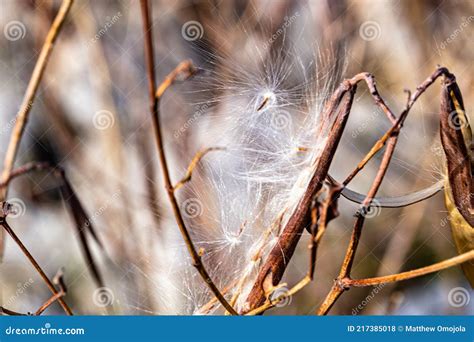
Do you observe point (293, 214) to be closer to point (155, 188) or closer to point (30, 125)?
point (155, 188)

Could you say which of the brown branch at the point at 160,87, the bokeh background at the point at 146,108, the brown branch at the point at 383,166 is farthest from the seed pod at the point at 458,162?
the bokeh background at the point at 146,108

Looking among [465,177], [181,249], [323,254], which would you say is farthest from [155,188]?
[465,177]

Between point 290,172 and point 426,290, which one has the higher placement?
point 290,172

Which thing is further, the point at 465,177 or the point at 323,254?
the point at 323,254

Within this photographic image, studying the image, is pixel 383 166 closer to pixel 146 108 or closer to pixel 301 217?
pixel 301 217

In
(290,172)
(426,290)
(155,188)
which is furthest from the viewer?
(426,290)

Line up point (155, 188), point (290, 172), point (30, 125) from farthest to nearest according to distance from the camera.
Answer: point (30, 125) → point (155, 188) → point (290, 172)
